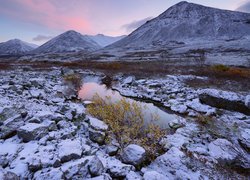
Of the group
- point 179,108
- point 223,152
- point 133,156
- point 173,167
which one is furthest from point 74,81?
point 223,152

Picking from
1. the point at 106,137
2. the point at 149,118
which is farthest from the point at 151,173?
the point at 149,118

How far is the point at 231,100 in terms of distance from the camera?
1074cm

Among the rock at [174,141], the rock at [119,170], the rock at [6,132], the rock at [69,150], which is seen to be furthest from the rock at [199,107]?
the rock at [6,132]

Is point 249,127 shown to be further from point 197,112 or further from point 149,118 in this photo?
point 149,118

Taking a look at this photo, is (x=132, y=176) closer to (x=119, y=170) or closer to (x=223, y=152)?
(x=119, y=170)

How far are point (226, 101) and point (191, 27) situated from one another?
153 metres

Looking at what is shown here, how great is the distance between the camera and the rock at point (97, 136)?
693 centimetres

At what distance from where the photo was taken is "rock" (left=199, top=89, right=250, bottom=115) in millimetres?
10287

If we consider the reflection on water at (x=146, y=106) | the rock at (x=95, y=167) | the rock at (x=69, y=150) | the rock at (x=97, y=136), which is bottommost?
the reflection on water at (x=146, y=106)

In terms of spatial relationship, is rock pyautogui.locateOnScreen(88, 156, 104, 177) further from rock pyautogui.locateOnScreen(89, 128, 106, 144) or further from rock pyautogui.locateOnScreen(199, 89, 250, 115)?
rock pyautogui.locateOnScreen(199, 89, 250, 115)

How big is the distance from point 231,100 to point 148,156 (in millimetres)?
7610

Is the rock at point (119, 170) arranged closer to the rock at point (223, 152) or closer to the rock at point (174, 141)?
the rock at point (174, 141)

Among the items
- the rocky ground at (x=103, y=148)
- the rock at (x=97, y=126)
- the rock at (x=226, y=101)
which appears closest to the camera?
the rocky ground at (x=103, y=148)

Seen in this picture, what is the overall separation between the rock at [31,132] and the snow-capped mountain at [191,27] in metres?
116
